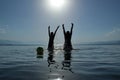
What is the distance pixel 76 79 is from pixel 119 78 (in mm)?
1898

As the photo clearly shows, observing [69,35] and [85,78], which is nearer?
[85,78]

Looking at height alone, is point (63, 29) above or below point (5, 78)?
above

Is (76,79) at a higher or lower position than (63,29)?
lower

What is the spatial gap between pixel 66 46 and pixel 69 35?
194 centimetres

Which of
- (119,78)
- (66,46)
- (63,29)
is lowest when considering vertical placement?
(119,78)

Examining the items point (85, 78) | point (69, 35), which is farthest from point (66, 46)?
point (85, 78)

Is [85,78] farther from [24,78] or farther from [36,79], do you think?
[24,78]

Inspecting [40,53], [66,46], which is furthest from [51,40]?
Result: [40,53]

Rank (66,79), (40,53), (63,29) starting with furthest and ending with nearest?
(63,29) < (40,53) < (66,79)

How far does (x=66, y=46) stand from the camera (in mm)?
30922

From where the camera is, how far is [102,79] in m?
8.30

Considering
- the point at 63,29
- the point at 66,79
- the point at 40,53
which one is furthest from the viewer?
the point at 63,29

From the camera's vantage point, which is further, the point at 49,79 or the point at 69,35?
the point at 69,35

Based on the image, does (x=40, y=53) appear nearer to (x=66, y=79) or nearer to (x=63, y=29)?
(x=63, y=29)
